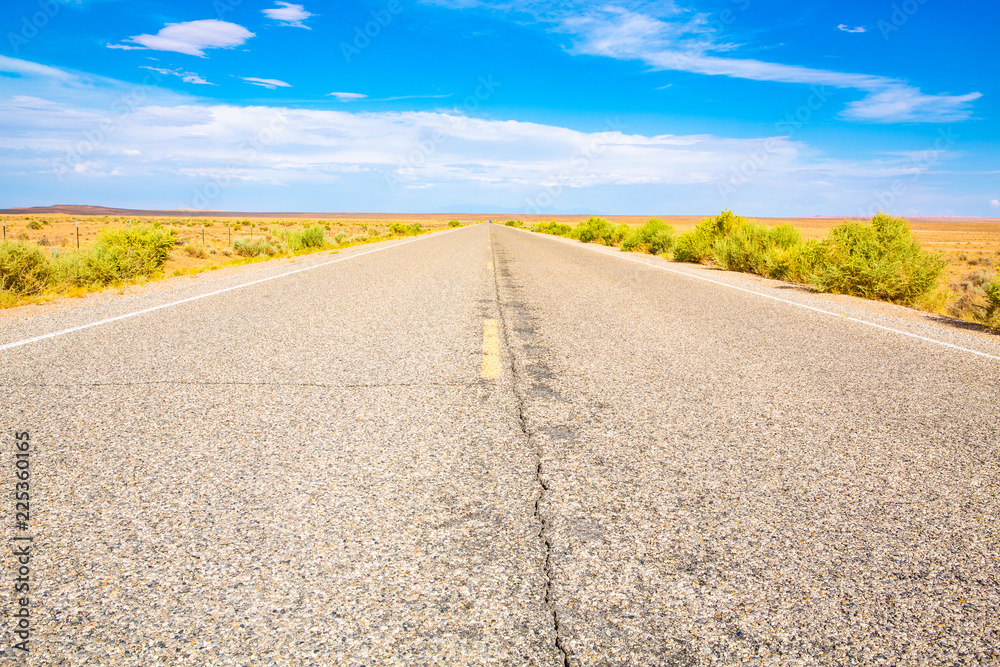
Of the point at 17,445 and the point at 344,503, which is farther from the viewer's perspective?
the point at 17,445

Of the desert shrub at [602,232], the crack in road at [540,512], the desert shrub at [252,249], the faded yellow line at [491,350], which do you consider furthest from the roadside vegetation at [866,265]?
the desert shrub at [602,232]

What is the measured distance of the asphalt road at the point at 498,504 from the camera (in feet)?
6.22

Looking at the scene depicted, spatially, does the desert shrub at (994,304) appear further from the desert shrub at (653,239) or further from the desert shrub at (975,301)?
the desert shrub at (653,239)

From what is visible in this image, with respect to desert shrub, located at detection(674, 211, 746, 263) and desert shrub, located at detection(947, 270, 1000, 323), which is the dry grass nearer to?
desert shrub, located at detection(674, 211, 746, 263)

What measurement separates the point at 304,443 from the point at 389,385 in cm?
123

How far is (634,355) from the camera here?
5699mm

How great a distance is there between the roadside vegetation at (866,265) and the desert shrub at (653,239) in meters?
8.14

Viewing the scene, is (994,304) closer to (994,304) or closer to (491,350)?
(994,304)

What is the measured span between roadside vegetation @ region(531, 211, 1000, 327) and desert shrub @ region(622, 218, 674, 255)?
8.14 metres

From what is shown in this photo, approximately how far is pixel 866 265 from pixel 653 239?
16606mm

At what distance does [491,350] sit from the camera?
5844mm

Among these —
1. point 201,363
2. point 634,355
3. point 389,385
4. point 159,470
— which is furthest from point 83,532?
point 634,355

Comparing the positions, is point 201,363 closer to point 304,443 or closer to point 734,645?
point 304,443

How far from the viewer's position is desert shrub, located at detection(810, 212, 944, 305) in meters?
11.5
